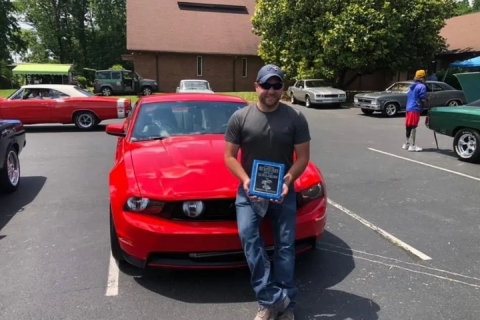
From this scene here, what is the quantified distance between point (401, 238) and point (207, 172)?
2.30 m

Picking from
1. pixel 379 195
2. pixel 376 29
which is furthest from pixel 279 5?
pixel 379 195

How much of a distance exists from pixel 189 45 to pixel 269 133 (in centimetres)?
3198

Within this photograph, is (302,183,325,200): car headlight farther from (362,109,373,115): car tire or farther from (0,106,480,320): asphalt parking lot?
(362,109,373,115): car tire

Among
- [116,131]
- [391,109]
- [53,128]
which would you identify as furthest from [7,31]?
[116,131]

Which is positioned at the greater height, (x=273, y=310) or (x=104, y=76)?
(x=104, y=76)

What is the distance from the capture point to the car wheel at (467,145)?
828 cm

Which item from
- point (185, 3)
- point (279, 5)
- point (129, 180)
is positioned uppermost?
point (185, 3)

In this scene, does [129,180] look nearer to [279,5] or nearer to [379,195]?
[379,195]

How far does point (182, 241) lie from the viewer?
10.0 ft

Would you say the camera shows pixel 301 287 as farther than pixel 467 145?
No

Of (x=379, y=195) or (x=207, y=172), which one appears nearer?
(x=207, y=172)

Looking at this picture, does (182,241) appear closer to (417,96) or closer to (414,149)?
(417,96)

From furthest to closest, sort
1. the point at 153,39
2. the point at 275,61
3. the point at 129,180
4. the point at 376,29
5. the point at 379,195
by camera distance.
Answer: the point at 153,39, the point at 275,61, the point at 376,29, the point at 379,195, the point at 129,180

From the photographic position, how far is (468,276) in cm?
358
